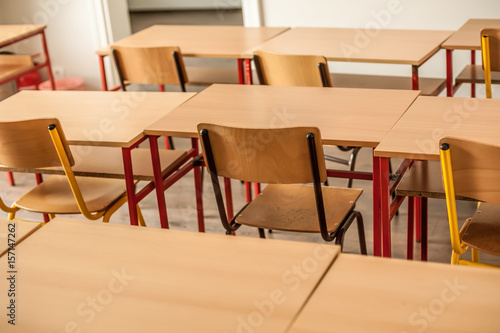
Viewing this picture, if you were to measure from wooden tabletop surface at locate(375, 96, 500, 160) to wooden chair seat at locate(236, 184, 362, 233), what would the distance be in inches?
14.5

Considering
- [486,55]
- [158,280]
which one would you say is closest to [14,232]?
[158,280]

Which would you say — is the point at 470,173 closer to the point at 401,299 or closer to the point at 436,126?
the point at 436,126

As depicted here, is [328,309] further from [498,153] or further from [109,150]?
[109,150]

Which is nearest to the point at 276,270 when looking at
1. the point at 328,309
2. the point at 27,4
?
the point at 328,309

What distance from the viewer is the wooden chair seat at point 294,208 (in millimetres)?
2582

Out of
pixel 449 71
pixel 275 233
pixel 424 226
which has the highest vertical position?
pixel 449 71

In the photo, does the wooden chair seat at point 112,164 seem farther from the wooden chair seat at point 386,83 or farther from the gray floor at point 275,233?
the wooden chair seat at point 386,83

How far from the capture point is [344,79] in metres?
4.09

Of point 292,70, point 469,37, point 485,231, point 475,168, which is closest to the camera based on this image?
point 475,168

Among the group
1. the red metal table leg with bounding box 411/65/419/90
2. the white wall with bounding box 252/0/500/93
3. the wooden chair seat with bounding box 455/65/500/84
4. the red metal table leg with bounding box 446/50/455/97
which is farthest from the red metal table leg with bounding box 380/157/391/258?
the white wall with bounding box 252/0/500/93

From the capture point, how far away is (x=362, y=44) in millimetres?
3834

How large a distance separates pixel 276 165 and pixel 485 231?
71cm

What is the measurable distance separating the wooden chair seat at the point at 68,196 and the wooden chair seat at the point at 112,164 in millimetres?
96

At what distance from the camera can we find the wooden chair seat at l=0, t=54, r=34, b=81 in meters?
4.61
